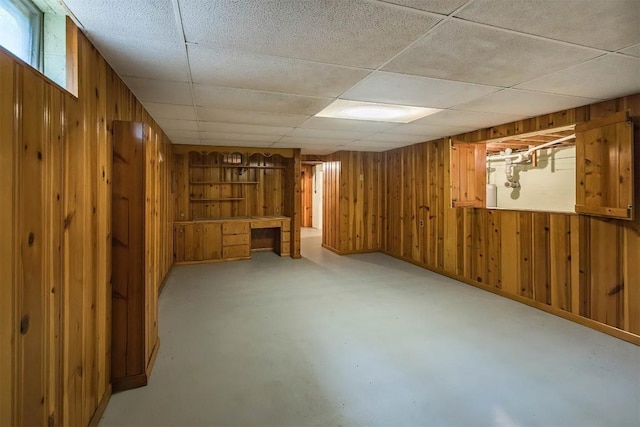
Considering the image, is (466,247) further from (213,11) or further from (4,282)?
(4,282)

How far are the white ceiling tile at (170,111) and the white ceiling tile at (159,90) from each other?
14cm

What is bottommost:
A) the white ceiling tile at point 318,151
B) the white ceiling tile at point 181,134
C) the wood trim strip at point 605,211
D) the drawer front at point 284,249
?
the drawer front at point 284,249

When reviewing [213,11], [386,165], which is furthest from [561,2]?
[386,165]

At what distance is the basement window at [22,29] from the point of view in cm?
121

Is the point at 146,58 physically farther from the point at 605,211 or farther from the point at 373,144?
the point at 373,144

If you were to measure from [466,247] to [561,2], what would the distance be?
141 inches

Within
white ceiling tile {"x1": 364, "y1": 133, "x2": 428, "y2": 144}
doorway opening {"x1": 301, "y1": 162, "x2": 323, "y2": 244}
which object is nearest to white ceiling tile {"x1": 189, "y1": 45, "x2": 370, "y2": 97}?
white ceiling tile {"x1": 364, "y1": 133, "x2": 428, "y2": 144}

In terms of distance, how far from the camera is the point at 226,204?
639cm

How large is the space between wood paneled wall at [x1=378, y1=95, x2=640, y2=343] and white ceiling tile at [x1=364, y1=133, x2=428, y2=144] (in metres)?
0.33

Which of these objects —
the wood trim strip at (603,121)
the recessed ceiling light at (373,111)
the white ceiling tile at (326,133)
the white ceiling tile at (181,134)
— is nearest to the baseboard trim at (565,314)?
the wood trim strip at (603,121)

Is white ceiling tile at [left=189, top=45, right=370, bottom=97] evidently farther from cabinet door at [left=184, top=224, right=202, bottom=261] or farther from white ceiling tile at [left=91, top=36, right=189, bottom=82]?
cabinet door at [left=184, top=224, right=202, bottom=261]

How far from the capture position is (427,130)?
13.5 feet

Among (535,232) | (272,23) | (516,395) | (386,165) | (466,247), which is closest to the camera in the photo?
(272,23)

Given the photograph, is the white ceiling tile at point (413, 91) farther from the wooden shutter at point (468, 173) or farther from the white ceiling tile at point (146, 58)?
the wooden shutter at point (468, 173)
